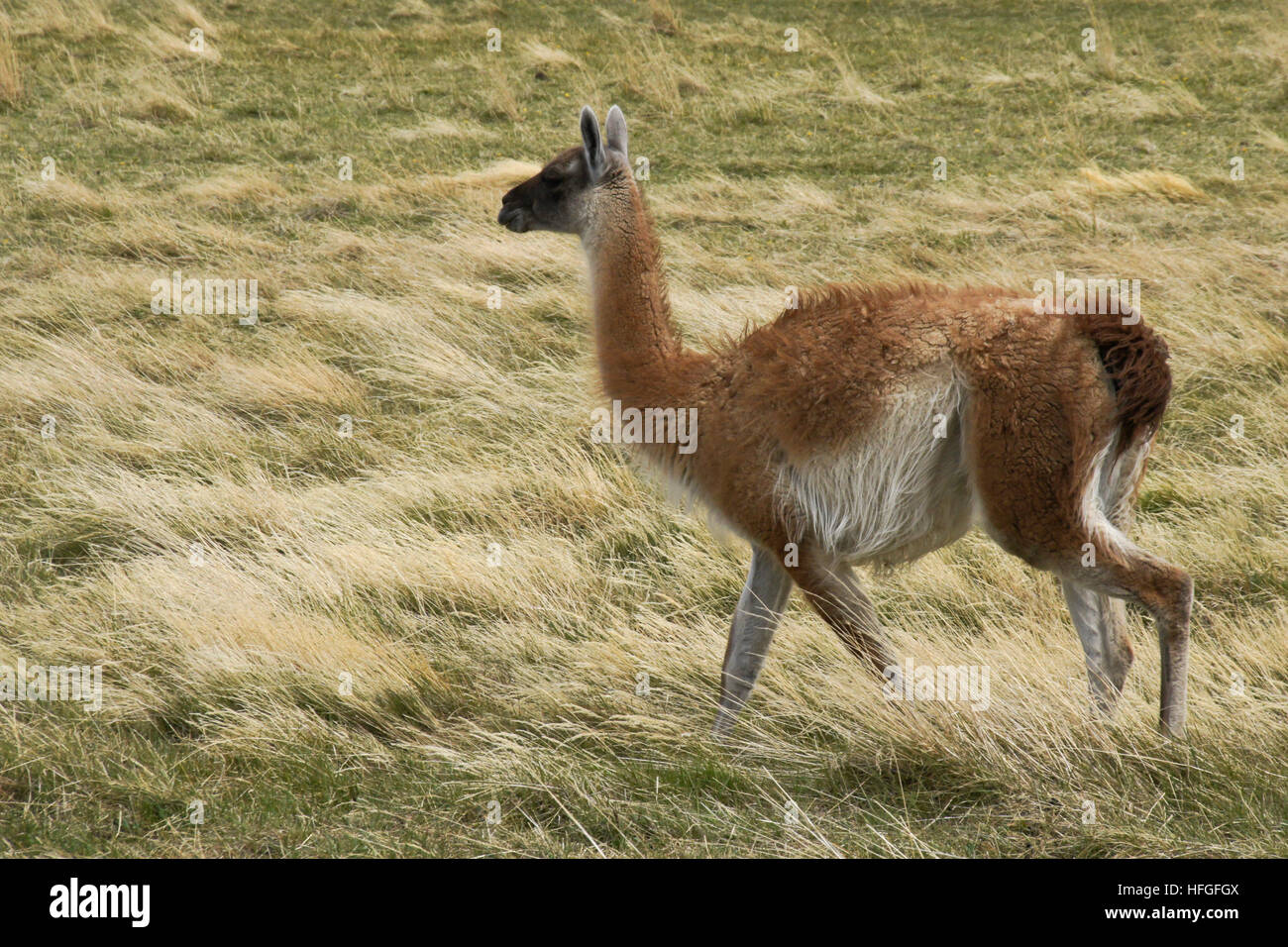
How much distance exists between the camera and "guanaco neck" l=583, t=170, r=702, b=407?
392 cm

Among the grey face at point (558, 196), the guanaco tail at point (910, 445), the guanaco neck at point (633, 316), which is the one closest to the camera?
the guanaco tail at point (910, 445)

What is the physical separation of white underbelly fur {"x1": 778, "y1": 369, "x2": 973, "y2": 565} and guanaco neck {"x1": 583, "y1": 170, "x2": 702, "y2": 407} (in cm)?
53

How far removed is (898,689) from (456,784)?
46.3 inches

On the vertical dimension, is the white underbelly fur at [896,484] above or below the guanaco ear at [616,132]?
below

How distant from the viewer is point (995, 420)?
11.0 ft

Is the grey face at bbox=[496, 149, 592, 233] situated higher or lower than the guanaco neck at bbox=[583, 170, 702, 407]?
higher

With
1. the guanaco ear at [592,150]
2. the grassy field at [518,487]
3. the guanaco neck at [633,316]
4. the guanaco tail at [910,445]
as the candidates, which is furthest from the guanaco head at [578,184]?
the grassy field at [518,487]

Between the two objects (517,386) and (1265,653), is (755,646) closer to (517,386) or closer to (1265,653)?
(1265,653)

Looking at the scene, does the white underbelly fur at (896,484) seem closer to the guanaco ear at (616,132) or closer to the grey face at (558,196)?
the grey face at (558,196)

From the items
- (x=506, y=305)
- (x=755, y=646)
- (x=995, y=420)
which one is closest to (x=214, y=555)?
(x=755, y=646)

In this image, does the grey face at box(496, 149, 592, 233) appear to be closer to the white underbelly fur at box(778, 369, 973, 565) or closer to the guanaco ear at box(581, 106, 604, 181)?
the guanaco ear at box(581, 106, 604, 181)

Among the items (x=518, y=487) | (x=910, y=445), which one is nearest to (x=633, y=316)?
(x=910, y=445)

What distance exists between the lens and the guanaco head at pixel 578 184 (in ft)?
14.1

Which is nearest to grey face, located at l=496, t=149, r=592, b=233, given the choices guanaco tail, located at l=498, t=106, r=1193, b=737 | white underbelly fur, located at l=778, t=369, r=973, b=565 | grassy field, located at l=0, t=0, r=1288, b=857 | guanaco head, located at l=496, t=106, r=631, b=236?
guanaco head, located at l=496, t=106, r=631, b=236
